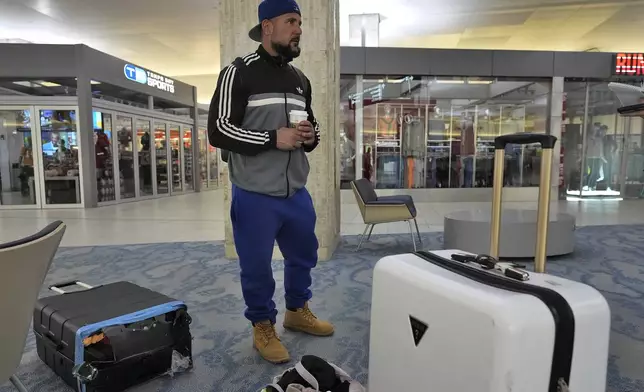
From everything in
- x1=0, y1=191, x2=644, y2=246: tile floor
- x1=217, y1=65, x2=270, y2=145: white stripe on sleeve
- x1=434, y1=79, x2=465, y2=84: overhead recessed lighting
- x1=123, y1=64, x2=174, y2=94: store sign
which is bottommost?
x1=0, y1=191, x2=644, y2=246: tile floor

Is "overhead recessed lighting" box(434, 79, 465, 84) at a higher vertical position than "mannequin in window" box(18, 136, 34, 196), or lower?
higher

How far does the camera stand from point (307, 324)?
2314 millimetres

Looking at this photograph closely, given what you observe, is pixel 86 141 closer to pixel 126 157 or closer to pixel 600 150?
pixel 126 157

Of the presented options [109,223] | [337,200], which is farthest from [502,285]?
[109,223]

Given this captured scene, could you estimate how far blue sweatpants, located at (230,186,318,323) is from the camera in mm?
1957

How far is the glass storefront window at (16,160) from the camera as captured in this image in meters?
8.88

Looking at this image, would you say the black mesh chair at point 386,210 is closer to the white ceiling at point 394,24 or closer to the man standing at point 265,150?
the man standing at point 265,150

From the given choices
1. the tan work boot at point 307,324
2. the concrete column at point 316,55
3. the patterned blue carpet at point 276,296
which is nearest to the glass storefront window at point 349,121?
the patterned blue carpet at point 276,296

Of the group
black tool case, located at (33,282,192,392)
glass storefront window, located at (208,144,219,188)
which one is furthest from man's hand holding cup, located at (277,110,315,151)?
glass storefront window, located at (208,144,219,188)

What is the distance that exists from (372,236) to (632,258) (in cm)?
262

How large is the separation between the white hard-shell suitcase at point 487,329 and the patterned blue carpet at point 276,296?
721 millimetres

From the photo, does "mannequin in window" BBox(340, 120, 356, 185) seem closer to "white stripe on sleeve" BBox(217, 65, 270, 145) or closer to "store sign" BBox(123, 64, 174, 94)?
"store sign" BBox(123, 64, 174, 94)

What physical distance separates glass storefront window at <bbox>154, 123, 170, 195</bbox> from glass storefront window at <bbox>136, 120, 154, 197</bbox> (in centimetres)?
39

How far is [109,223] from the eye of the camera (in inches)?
263
